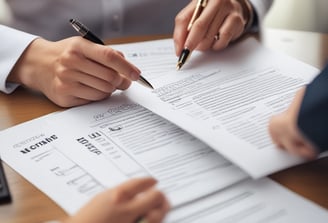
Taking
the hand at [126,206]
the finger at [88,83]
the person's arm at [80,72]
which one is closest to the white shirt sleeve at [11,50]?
the person's arm at [80,72]

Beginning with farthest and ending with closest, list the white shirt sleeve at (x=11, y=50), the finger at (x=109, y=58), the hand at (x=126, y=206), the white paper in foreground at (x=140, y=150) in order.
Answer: the white shirt sleeve at (x=11, y=50) → the finger at (x=109, y=58) → the white paper in foreground at (x=140, y=150) → the hand at (x=126, y=206)

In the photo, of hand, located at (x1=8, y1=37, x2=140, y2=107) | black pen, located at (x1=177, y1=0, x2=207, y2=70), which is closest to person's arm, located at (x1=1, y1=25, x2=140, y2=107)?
hand, located at (x1=8, y1=37, x2=140, y2=107)

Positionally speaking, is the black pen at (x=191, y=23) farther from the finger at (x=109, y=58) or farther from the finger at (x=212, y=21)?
the finger at (x=109, y=58)

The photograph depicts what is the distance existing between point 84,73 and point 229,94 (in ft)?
0.70

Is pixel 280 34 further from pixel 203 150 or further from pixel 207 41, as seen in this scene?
pixel 203 150

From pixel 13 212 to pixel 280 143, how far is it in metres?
0.32

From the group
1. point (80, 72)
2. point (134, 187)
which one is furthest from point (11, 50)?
point (134, 187)

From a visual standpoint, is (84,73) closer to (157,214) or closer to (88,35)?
(88,35)

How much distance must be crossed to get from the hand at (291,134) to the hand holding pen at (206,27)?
27 cm

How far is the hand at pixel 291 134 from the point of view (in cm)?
64

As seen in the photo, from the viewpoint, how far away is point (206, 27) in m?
0.95

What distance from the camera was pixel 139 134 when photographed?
74cm

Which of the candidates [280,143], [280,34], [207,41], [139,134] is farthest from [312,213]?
[280,34]

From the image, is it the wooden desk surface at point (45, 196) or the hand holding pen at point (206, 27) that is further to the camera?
the hand holding pen at point (206, 27)
